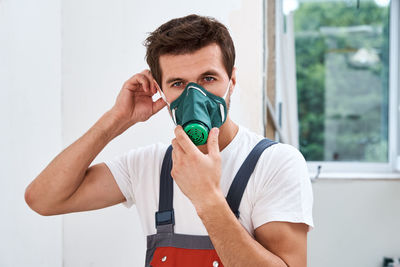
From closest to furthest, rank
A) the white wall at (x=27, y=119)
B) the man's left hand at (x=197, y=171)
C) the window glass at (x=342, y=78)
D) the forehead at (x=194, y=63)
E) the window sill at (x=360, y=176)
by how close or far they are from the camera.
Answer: the man's left hand at (x=197, y=171) → the forehead at (x=194, y=63) → the white wall at (x=27, y=119) → the window sill at (x=360, y=176) → the window glass at (x=342, y=78)

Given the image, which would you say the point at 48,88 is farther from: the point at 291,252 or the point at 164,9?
the point at 291,252

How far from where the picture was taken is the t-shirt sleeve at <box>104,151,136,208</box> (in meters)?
1.37

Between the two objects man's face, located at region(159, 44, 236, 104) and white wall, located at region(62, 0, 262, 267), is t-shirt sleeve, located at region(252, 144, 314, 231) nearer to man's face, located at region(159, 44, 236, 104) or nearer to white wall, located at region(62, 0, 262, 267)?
man's face, located at region(159, 44, 236, 104)

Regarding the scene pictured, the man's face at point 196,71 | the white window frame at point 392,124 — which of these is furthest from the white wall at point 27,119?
the white window frame at point 392,124

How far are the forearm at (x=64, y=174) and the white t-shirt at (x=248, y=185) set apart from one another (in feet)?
0.37

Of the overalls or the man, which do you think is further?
the overalls

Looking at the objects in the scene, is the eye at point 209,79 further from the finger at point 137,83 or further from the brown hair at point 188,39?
the finger at point 137,83

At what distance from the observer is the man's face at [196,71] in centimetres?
118

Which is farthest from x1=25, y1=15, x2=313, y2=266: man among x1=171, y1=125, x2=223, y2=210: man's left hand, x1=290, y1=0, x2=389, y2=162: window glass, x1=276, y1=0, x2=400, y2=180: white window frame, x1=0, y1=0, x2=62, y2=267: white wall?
x1=290, y1=0, x2=389, y2=162: window glass

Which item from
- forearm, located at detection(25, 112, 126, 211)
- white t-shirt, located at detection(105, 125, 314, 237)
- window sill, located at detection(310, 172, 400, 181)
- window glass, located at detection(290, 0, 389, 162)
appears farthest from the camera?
window glass, located at detection(290, 0, 389, 162)

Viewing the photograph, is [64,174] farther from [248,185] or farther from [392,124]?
[392,124]

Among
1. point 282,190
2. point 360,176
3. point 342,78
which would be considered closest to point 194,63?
point 282,190

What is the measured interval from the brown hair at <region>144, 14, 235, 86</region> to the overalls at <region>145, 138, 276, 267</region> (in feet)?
1.00

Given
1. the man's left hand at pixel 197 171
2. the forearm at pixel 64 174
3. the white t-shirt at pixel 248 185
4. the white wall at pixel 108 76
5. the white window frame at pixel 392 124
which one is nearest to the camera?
the man's left hand at pixel 197 171
